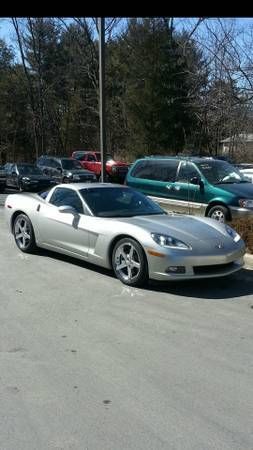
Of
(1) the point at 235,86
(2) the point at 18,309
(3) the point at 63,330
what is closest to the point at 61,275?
(2) the point at 18,309

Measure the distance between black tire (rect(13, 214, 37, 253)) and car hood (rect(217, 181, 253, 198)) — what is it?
5.19m

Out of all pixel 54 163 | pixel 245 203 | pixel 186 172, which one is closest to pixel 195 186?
pixel 186 172

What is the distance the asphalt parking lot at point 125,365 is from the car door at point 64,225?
71 cm

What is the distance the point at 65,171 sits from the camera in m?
27.1

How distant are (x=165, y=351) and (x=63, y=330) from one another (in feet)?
3.51

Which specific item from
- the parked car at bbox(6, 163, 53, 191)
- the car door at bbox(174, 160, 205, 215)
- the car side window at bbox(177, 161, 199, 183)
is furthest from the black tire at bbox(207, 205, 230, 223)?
the parked car at bbox(6, 163, 53, 191)

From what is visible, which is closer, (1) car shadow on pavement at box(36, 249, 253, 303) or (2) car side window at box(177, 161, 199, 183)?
(1) car shadow on pavement at box(36, 249, 253, 303)

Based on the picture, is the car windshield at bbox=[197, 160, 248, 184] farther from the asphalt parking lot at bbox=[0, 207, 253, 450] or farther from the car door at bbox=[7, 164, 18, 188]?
the car door at bbox=[7, 164, 18, 188]

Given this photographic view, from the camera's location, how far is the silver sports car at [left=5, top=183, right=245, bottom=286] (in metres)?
6.79

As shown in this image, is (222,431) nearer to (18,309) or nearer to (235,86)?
(18,309)

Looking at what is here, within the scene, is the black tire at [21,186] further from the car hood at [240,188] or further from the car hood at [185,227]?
the car hood at [185,227]

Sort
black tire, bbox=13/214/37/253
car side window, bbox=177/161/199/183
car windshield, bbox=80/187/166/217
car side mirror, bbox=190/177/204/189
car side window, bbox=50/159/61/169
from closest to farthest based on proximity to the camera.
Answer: car windshield, bbox=80/187/166/217 → black tire, bbox=13/214/37/253 → car side mirror, bbox=190/177/204/189 → car side window, bbox=177/161/199/183 → car side window, bbox=50/159/61/169

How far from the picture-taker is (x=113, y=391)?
3.97m

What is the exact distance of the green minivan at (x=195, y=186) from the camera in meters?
12.4
